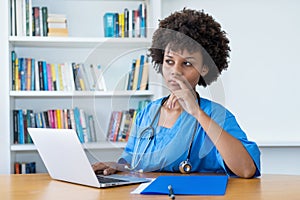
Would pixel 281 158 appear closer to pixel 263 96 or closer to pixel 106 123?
pixel 263 96

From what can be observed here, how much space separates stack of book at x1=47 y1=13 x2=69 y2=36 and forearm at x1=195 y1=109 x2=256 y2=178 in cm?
173

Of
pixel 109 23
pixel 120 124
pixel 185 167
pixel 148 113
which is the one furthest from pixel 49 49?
pixel 185 167

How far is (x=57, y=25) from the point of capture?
3.06m

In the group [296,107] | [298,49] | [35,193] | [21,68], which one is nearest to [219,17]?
[298,49]

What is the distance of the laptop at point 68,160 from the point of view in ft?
4.29

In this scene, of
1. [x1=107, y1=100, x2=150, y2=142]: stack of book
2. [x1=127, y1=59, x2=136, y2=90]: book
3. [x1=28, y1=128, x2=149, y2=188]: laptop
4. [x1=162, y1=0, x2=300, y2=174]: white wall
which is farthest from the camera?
[x1=162, y1=0, x2=300, y2=174]: white wall

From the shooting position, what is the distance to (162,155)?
1.53m

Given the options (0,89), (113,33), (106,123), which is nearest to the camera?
(106,123)

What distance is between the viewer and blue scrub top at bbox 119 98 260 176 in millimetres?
1538

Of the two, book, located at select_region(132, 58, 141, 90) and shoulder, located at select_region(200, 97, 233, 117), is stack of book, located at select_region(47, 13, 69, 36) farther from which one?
shoulder, located at select_region(200, 97, 233, 117)

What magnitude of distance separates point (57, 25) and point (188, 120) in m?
1.70

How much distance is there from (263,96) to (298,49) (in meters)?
0.41

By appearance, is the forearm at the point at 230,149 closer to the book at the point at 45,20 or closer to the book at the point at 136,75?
the book at the point at 136,75

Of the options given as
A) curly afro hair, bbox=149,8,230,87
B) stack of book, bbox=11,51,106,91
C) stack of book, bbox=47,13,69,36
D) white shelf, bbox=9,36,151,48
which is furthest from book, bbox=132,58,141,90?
stack of book, bbox=47,13,69,36
